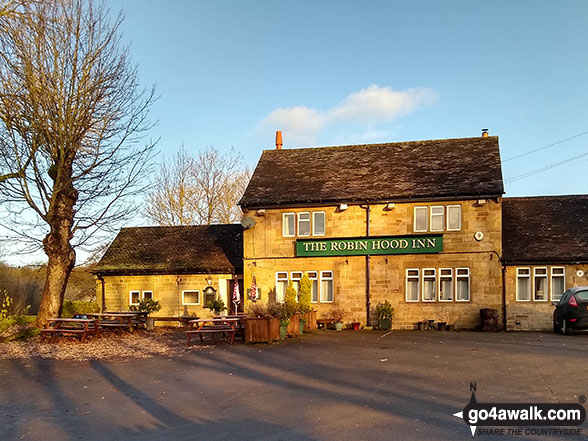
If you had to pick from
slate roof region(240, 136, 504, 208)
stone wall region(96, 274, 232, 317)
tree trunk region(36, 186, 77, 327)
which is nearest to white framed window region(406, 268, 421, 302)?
slate roof region(240, 136, 504, 208)

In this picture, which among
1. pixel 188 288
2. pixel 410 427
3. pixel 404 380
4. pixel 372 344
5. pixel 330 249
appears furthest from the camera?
pixel 188 288

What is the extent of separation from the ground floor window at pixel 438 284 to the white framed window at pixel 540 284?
251 centimetres

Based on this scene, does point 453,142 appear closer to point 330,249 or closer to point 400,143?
point 400,143

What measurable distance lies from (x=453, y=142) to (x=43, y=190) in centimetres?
1738

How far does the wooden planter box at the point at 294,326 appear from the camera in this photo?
18.7 meters

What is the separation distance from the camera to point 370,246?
22547mm

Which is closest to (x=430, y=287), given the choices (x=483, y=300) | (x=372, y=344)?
(x=483, y=300)

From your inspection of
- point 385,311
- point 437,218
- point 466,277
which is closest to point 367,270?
point 385,311

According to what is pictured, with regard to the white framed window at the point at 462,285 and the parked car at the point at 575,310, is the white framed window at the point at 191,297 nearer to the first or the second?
the white framed window at the point at 462,285

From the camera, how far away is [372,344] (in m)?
16.5

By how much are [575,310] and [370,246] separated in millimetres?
7813

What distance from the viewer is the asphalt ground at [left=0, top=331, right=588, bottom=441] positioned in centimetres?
721

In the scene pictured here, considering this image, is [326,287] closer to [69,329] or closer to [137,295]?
Result: [137,295]

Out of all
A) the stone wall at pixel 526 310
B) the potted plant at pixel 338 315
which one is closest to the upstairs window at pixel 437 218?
the stone wall at pixel 526 310
